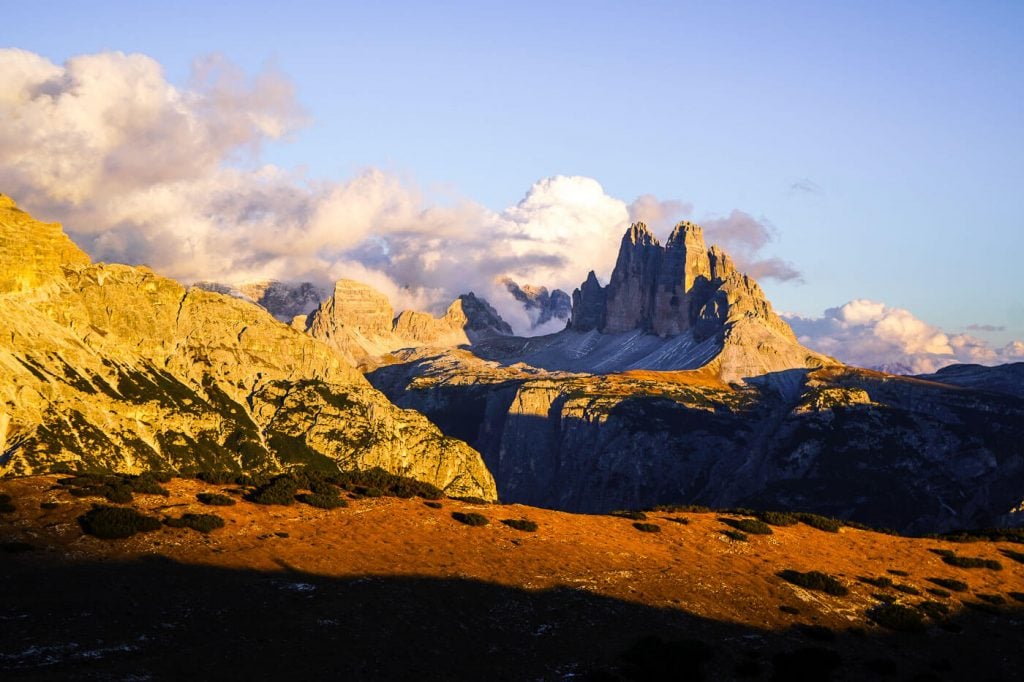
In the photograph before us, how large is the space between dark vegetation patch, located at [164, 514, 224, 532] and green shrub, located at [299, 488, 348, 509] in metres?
8.79

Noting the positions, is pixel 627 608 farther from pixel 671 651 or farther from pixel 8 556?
pixel 8 556

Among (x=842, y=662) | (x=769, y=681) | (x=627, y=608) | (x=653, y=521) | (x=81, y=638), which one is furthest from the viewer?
(x=653, y=521)

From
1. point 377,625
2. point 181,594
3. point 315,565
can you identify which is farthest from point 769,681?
point 181,594

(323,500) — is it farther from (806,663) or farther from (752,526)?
(806,663)

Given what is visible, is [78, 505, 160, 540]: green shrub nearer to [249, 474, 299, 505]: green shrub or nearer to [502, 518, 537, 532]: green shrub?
[249, 474, 299, 505]: green shrub

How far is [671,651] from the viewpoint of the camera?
46.2 metres

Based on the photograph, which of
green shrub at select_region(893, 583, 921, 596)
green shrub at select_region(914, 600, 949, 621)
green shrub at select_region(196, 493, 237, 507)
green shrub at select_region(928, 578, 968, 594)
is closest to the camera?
green shrub at select_region(914, 600, 949, 621)

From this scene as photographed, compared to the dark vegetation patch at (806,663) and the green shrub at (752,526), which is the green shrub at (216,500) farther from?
the dark vegetation patch at (806,663)

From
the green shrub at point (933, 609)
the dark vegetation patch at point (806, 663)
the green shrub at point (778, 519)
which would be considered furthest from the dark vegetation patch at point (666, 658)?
the green shrub at point (778, 519)

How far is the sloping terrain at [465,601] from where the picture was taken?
4331 centimetres

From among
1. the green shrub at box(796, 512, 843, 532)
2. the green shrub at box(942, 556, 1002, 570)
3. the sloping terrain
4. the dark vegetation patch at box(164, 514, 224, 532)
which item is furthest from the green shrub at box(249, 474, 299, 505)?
the green shrub at box(942, 556, 1002, 570)

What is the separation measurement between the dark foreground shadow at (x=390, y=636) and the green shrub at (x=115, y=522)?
3940 mm

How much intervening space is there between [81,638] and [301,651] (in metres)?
8.92

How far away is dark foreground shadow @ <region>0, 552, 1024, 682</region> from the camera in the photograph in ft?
136
